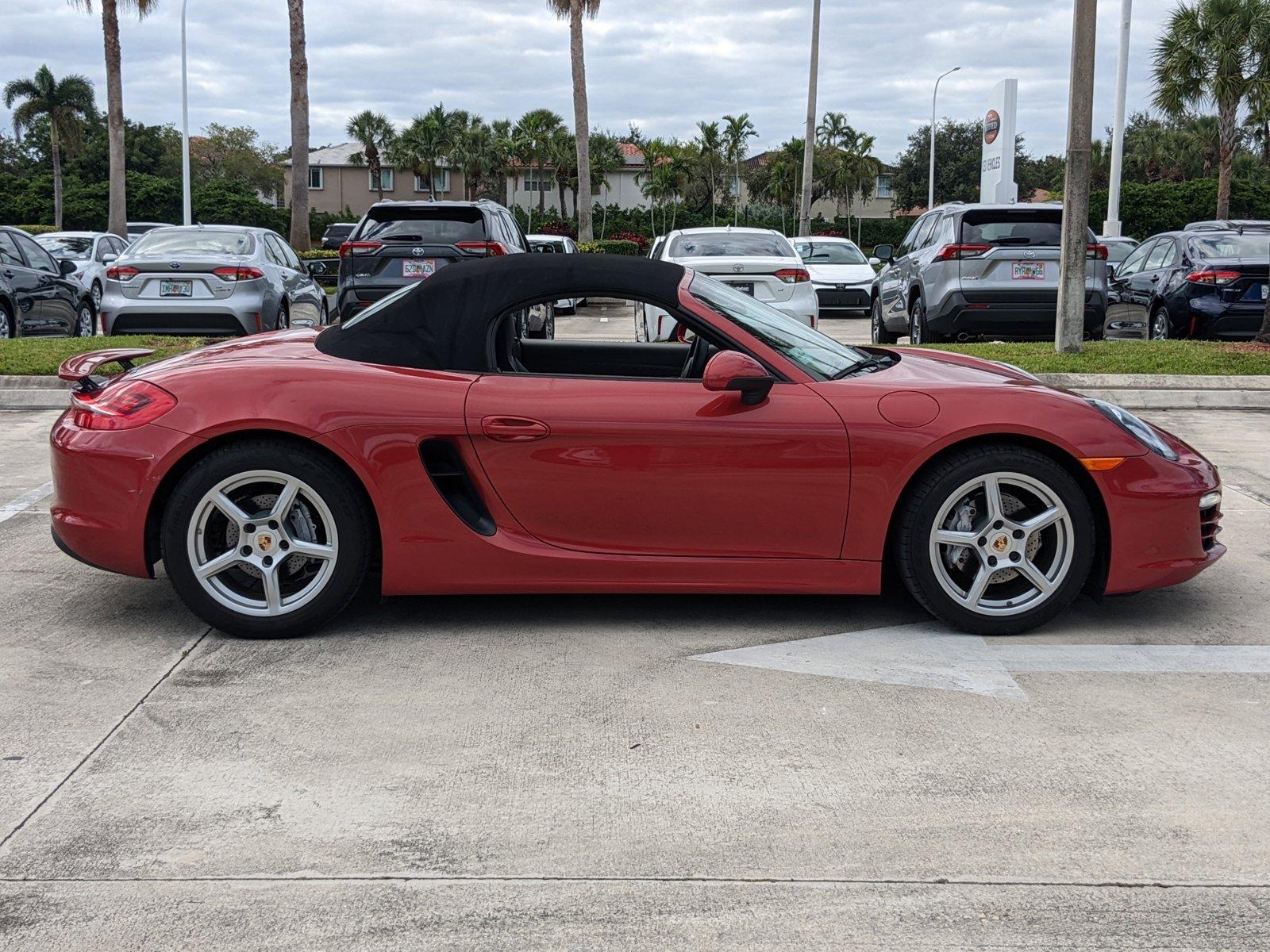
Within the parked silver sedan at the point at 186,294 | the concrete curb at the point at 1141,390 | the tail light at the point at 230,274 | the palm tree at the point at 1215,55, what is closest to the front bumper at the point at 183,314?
the parked silver sedan at the point at 186,294

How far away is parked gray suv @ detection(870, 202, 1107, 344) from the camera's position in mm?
13086

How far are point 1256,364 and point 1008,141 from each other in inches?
658

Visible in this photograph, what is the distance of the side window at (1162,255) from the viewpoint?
1468 centimetres

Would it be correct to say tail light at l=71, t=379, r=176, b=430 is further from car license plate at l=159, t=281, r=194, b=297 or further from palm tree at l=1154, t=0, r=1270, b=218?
palm tree at l=1154, t=0, r=1270, b=218

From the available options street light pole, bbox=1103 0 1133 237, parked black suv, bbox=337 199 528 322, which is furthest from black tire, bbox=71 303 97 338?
street light pole, bbox=1103 0 1133 237

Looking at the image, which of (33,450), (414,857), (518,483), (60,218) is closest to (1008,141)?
(33,450)

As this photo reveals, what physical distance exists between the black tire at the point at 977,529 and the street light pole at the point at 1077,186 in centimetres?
824

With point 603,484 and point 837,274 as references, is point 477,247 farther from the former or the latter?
point 837,274

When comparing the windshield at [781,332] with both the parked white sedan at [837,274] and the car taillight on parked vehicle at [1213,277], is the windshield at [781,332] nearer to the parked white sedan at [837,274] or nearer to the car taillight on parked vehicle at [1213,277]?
the car taillight on parked vehicle at [1213,277]

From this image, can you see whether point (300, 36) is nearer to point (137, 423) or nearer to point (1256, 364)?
point (1256, 364)

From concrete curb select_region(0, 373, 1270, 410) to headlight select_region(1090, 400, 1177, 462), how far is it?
632 cm

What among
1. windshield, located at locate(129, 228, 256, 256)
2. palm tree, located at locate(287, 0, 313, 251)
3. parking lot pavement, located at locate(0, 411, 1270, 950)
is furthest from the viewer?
palm tree, located at locate(287, 0, 313, 251)

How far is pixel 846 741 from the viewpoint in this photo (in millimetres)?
3709

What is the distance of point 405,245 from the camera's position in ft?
Answer: 43.3
